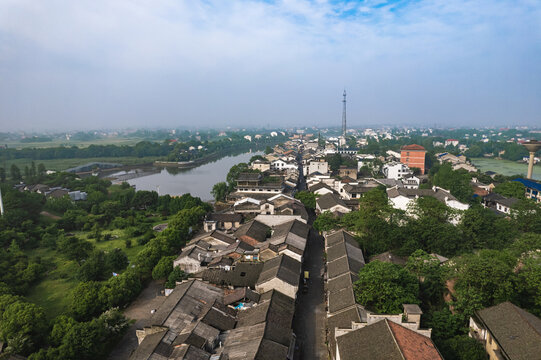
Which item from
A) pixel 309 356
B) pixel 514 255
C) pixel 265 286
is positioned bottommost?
pixel 309 356

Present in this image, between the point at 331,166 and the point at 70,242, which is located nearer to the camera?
the point at 70,242

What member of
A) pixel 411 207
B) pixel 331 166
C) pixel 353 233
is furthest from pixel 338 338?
pixel 331 166

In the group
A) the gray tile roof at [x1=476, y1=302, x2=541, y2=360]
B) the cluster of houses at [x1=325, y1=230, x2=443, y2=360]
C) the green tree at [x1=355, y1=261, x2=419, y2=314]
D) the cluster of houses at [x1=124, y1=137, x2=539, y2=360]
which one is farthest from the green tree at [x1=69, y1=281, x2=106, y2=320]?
the gray tile roof at [x1=476, y1=302, x2=541, y2=360]

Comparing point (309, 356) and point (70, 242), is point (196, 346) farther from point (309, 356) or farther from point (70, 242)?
point (70, 242)

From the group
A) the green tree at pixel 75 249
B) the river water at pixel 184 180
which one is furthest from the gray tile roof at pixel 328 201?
the green tree at pixel 75 249

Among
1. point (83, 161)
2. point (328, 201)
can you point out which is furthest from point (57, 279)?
point (83, 161)

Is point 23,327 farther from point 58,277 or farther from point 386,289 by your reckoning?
point 386,289

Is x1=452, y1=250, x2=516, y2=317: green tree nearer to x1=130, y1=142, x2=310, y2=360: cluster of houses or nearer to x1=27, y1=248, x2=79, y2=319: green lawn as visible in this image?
x1=130, y1=142, x2=310, y2=360: cluster of houses

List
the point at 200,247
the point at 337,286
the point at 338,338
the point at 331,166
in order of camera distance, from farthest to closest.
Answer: the point at 331,166 < the point at 200,247 < the point at 337,286 < the point at 338,338
